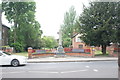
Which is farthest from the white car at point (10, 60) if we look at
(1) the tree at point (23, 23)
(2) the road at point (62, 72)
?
(1) the tree at point (23, 23)

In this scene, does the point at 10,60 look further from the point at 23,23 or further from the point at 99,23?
the point at 23,23

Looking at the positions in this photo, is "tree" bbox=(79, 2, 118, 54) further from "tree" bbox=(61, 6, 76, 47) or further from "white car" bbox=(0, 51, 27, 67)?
"tree" bbox=(61, 6, 76, 47)

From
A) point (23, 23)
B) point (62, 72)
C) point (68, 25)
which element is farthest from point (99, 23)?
point (68, 25)

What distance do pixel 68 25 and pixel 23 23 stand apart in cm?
1688

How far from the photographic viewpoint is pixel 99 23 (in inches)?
678

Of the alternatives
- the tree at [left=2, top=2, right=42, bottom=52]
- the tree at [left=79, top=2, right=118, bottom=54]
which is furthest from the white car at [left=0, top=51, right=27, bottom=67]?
the tree at [left=2, top=2, right=42, bottom=52]

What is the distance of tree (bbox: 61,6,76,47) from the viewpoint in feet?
128

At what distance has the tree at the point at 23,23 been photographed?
2595cm

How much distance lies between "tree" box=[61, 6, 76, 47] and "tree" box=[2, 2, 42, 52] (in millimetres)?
12203

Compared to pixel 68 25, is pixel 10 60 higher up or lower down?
lower down

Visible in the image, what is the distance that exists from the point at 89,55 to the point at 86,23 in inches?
163

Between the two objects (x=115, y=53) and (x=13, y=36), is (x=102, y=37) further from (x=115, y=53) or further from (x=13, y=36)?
(x=13, y=36)

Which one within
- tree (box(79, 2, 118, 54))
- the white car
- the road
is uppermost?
tree (box(79, 2, 118, 54))

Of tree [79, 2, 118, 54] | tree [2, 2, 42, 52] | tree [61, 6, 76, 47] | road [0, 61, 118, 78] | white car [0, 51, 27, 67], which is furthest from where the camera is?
tree [61, 6, 76, 47]
